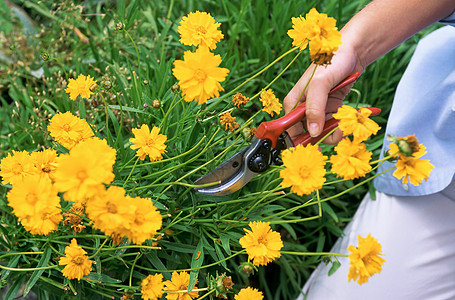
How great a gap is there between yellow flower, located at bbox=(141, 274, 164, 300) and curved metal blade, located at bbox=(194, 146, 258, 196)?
0.59ft

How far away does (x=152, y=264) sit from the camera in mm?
942

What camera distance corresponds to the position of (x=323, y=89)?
0.84 metres

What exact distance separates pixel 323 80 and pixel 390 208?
1.82 ft

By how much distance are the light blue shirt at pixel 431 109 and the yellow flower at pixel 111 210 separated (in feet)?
2.51

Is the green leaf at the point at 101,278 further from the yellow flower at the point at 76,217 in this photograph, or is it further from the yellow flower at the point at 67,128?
the yellow flower at the point at 67,128

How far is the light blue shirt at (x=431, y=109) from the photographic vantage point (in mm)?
1092

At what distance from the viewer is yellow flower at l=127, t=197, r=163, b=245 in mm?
590

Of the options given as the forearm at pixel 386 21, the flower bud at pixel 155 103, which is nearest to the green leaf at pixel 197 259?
the flower bud at pixel 155 103

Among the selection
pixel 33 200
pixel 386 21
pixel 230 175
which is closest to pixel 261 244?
pixel 230 175

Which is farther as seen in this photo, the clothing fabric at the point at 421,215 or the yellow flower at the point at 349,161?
the clothing fabric at the point at 421,215

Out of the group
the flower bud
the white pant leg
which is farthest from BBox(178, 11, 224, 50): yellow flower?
the white pant leg

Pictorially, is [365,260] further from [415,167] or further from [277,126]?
[277,126]

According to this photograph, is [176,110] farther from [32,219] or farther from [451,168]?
[451,168]

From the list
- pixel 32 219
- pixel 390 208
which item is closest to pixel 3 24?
pixel 32 219
